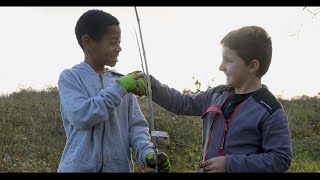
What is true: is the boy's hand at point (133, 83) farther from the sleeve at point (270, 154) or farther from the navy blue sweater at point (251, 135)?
the sleeve at point (270, 154)

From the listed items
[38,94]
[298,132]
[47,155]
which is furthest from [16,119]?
[298,132]

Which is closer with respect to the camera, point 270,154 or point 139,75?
point 270,154

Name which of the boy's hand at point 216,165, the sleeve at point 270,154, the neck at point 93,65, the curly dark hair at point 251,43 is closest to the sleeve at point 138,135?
the neck at point 93,65

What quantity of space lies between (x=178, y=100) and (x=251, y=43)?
19.9 inches

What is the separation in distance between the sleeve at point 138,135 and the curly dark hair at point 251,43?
0.62m

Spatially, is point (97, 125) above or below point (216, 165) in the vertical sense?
above

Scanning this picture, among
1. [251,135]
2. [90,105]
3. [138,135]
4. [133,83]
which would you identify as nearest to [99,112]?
[90,105]

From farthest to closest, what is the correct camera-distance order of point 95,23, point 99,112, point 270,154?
point 95,23, point 99,112, point 270,154

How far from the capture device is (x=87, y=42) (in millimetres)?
2646

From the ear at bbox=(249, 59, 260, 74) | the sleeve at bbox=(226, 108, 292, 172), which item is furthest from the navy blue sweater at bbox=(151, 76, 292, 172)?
the ear at bbox=(249, 59, 260, 74)

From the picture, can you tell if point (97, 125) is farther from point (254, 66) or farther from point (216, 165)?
point (254, 66)

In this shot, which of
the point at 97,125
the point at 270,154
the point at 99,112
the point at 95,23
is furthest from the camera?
the point at 95,23

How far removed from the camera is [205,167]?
2.35m

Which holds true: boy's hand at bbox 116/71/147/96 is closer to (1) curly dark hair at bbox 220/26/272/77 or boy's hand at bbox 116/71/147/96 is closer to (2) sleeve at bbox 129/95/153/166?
(2) sleeve at bbox 129/95/153/166
